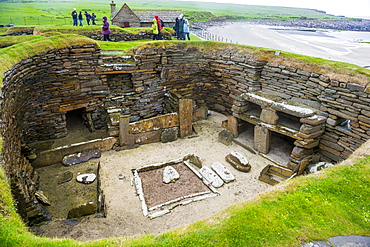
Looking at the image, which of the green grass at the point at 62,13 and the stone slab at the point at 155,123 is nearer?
the stone slab at the point at 155,123

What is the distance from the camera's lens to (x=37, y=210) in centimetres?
745

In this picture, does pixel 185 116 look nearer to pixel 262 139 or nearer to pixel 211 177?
pixel 262 139

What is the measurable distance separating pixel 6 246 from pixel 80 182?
579 cm

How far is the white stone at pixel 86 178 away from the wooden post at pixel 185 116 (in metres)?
4.72

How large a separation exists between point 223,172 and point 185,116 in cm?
372

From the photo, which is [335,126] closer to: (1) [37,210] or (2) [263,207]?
(2) [263,207]

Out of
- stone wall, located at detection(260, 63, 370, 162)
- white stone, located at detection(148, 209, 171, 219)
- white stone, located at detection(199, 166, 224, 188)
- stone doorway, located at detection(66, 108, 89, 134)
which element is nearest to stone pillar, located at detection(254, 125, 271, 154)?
stone wall, located at detection(260, 63, 370, 162)

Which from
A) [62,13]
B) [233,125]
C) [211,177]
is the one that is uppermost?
[62,13]

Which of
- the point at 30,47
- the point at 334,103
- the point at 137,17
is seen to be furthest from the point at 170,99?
the point at 137,17

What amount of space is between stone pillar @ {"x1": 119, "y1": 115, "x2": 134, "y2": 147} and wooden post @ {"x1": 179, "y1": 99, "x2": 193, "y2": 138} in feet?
8.35

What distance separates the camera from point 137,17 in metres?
24.7

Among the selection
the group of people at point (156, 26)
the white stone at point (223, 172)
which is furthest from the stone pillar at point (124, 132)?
the group of people at point (156, 26)

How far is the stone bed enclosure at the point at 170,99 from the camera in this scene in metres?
9.61

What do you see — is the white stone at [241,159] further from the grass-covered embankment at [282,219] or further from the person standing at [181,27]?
the person standing at [181,27]
